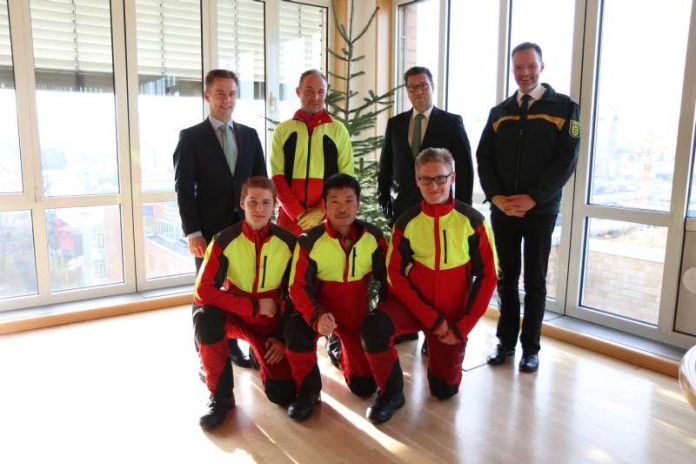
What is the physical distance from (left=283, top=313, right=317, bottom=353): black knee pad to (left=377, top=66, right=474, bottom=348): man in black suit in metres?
0.93

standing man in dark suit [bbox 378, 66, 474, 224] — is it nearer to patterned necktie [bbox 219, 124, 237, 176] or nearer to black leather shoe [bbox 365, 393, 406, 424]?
patterned necktie [bbox 219, 124, 237, 176]

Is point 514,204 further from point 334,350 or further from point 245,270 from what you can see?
point 245,270

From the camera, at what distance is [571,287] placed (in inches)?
144

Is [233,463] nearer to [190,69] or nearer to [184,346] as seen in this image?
[184,346]

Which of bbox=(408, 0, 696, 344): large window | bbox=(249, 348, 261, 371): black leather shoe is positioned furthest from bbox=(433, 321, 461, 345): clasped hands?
bbox=(408, 0, 696, 344): large window

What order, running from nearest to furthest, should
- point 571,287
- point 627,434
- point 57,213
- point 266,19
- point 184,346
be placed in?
1. point 627,434
2. point 184,346
3. point 571,287
4. point 57,213
5. point 266,19

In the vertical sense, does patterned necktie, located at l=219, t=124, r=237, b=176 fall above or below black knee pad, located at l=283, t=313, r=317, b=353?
above

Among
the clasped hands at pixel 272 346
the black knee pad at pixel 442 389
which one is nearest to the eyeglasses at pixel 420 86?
the clasped hands at pixel 272 346

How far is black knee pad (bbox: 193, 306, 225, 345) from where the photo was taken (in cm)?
233

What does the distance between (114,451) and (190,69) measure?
3.05m

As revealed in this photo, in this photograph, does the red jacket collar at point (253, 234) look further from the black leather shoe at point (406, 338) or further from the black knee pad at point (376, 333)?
the black leather shoe at point (406, 338)

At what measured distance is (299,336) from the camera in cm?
241

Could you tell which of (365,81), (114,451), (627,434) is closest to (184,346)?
(114,451)

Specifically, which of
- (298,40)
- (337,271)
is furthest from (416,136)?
(298,40)
